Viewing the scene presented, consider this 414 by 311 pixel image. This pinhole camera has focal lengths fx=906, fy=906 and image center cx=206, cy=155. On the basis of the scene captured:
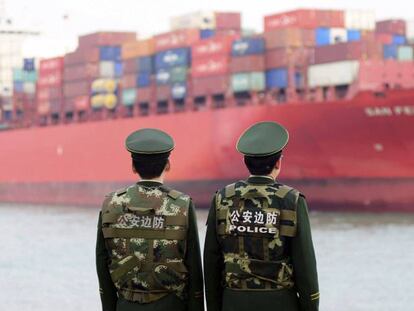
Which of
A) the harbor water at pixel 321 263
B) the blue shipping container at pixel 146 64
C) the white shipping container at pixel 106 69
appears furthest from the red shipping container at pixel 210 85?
the white shipping container at pixel 106 69

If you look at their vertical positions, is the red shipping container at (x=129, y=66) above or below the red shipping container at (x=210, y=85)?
above

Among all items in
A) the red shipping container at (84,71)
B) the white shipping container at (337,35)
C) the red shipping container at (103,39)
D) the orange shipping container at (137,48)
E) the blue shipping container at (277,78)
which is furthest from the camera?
the red shipping container at (103,39)

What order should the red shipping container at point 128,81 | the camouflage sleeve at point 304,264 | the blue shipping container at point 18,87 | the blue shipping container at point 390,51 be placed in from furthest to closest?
1. the blue shipping container at point 18,87
2. the red shipping container at point 128,81
3. the blue shipping container at point 390,51
4. the camouflage sleeve at point 304,264

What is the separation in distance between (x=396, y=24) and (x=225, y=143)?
25.9 ft

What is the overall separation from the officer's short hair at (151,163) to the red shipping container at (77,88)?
37988 millimetres

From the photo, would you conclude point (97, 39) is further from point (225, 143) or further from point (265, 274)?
point (265, 274)

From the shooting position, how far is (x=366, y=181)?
26172mm

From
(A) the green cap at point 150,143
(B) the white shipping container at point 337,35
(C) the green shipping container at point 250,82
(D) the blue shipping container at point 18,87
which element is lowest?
(A) the green cap at point 150,143

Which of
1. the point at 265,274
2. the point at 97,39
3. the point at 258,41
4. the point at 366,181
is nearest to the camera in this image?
the point at 265,274

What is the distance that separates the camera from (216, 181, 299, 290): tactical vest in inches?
168

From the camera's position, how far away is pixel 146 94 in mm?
37500

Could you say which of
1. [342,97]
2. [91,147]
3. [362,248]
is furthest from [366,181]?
[91,147]

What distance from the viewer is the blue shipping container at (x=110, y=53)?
41.8 m

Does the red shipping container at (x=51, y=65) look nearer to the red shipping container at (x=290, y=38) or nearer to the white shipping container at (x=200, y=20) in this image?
the white shipping container at (x=200, y=20)
